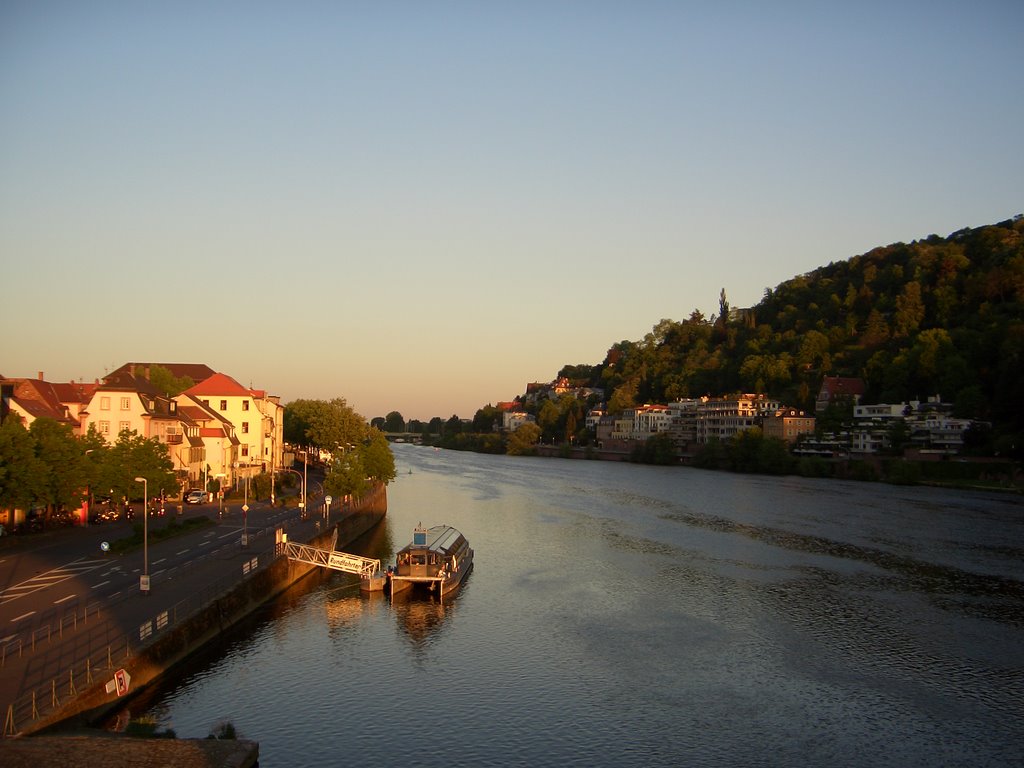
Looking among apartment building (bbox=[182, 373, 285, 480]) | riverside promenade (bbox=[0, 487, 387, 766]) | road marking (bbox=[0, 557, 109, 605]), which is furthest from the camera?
apartment building (bbox=[182, 373, 285, 480])

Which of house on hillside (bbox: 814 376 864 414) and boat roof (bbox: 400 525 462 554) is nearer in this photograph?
boat roof (bbox: 400 525 462 554)

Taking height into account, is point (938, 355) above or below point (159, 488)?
above

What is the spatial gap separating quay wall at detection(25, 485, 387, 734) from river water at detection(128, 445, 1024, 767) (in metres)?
0.64

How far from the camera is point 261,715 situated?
21922 mm

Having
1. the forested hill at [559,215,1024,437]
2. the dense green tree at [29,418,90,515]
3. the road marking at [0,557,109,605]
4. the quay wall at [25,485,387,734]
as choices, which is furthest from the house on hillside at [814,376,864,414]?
the road marking at [0,557,109,605]

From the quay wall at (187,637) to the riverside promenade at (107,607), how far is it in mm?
34

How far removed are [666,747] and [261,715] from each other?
10.1 m

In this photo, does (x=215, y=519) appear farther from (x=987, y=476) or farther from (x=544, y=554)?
(x=987, y=476)

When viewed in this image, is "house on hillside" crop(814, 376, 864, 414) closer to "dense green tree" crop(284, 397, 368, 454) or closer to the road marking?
"dense green tree" crop(284, 397, 368, 454)

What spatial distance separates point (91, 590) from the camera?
27156mm

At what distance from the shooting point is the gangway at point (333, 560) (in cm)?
3697

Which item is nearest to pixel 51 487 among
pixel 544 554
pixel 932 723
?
pixel 544 554

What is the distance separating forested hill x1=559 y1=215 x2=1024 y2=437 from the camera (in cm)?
11381

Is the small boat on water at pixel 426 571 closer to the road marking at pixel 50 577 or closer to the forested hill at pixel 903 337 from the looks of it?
the road marking at pixel 50 577
